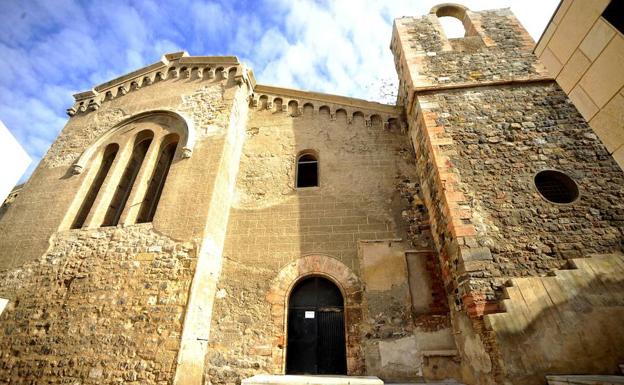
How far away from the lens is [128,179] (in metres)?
7.39

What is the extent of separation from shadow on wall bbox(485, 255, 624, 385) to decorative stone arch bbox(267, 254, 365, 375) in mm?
2145

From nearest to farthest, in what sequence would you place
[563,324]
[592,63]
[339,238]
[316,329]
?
[592,63] < [563,324] < [316,329] < [339,238]

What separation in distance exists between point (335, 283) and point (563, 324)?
3348 millimetres


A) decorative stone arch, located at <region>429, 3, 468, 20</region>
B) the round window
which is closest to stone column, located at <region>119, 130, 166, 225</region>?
the round window

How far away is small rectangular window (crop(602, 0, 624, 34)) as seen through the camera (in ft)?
8.71

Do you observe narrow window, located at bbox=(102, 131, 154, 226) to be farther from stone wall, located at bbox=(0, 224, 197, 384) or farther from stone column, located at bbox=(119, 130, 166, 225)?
stone wall, located at bbox=(0, 224, 197, 384)

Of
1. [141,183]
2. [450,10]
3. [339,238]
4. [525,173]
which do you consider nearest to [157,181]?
[141,183]

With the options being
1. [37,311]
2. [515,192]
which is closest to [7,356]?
[37,311]

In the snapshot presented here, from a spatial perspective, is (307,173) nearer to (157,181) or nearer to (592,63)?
(157,181)

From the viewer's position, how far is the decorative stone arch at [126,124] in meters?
6.77

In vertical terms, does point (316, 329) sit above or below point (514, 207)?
below

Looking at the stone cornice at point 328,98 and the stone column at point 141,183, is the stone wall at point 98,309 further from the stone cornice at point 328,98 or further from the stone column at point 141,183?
the stone cornice at point 328,98

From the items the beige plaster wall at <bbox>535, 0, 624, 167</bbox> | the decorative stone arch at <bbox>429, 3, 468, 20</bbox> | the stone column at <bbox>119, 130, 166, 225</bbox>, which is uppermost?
the decorative stone arch at <bbox>429, 3, 468, 20</bbox>

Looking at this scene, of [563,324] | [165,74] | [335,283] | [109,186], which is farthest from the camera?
[165,74]
